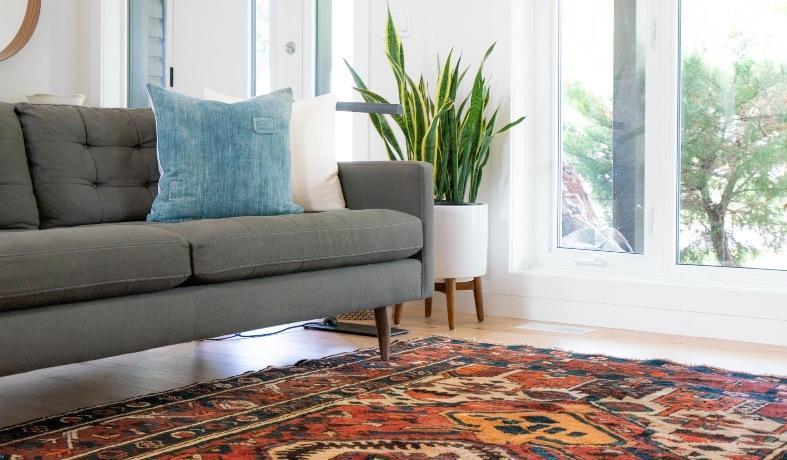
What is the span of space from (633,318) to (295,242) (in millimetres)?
1647

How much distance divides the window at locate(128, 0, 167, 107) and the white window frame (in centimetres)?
221

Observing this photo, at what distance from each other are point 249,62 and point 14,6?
4.14ft

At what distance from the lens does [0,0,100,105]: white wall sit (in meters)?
5.01

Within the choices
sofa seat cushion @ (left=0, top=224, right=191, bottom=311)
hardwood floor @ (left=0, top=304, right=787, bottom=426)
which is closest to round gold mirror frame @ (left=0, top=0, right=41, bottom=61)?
hardwood floor @ (left=0, top=304, right=787, bottom=426)

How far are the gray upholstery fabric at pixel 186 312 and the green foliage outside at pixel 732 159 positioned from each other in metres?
1.29

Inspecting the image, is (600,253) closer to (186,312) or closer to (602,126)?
(602,126)

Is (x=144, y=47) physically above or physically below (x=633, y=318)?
above

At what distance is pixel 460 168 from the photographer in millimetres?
3805

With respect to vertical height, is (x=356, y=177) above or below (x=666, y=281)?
above

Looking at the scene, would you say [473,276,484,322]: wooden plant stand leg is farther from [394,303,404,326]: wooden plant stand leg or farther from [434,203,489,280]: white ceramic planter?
[394,303,404,326]: wooden plant stand leg

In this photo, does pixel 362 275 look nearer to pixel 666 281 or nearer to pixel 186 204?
pixel 186 204

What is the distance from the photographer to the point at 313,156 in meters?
3.17

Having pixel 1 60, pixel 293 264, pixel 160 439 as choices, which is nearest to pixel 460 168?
pixel 293 264

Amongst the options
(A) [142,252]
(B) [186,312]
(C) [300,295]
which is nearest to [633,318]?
(C) [300,295]
